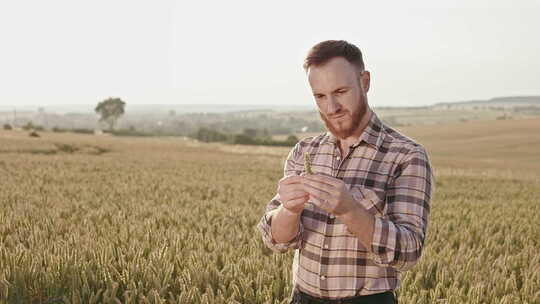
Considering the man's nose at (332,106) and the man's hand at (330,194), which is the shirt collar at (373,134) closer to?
the man's nose at (332,106)

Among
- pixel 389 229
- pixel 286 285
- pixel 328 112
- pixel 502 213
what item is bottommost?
pixel 502 213

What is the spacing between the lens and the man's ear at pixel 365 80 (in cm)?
217

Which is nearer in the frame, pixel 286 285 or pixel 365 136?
pixel 365 136

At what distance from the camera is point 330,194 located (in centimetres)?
176

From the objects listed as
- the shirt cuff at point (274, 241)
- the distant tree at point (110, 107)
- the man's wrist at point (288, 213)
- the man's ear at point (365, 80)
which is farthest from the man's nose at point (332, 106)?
the distant tree at point (110, 107)

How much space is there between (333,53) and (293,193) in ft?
2.18

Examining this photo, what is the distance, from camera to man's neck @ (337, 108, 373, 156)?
89.4 inches

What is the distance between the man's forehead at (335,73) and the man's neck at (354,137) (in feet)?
0.81

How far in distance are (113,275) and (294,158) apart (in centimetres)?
264

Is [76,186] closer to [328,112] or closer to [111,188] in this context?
[111,188]

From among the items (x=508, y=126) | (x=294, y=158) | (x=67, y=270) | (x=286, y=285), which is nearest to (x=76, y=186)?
(x=67, y=270)

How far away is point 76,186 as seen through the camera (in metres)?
13.1

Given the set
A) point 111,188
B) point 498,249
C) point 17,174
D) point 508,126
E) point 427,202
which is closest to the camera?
point 427,202

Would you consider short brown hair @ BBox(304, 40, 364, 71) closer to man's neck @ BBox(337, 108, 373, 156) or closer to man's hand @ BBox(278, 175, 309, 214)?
man's neck @ BBox(337, 108, 373, 156)
